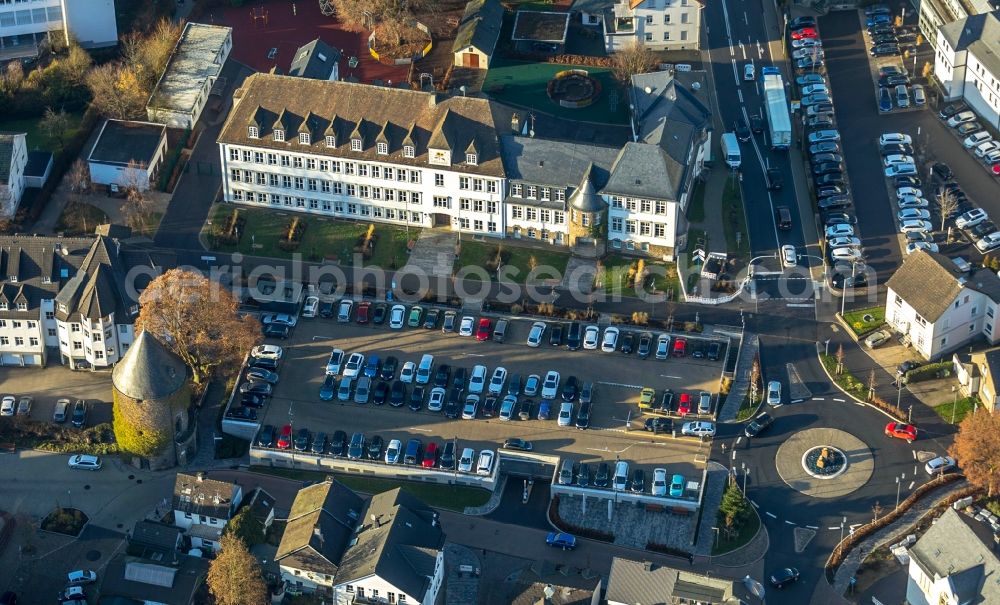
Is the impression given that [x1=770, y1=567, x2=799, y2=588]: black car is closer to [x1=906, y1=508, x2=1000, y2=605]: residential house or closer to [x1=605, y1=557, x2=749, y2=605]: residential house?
[x1=605, y1=557, x2=749, y2=605]: residential house

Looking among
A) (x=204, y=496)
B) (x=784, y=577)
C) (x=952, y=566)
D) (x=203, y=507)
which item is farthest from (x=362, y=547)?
(x=952, y=566)

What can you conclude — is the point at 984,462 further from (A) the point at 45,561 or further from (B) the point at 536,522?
(A) the point at 45,561

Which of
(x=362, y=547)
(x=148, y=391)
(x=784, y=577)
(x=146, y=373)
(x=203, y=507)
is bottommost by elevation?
(x=784, y=577)

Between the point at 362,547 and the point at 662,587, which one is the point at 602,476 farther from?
the point at 362,547

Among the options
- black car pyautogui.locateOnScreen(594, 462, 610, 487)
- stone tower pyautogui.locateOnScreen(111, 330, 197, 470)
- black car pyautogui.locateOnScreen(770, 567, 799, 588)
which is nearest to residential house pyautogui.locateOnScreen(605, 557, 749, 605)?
black car pyautogui.locateOnScreen(770, 567, 799, 588)

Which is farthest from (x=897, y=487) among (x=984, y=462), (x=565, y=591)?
(x=565, y=591)
